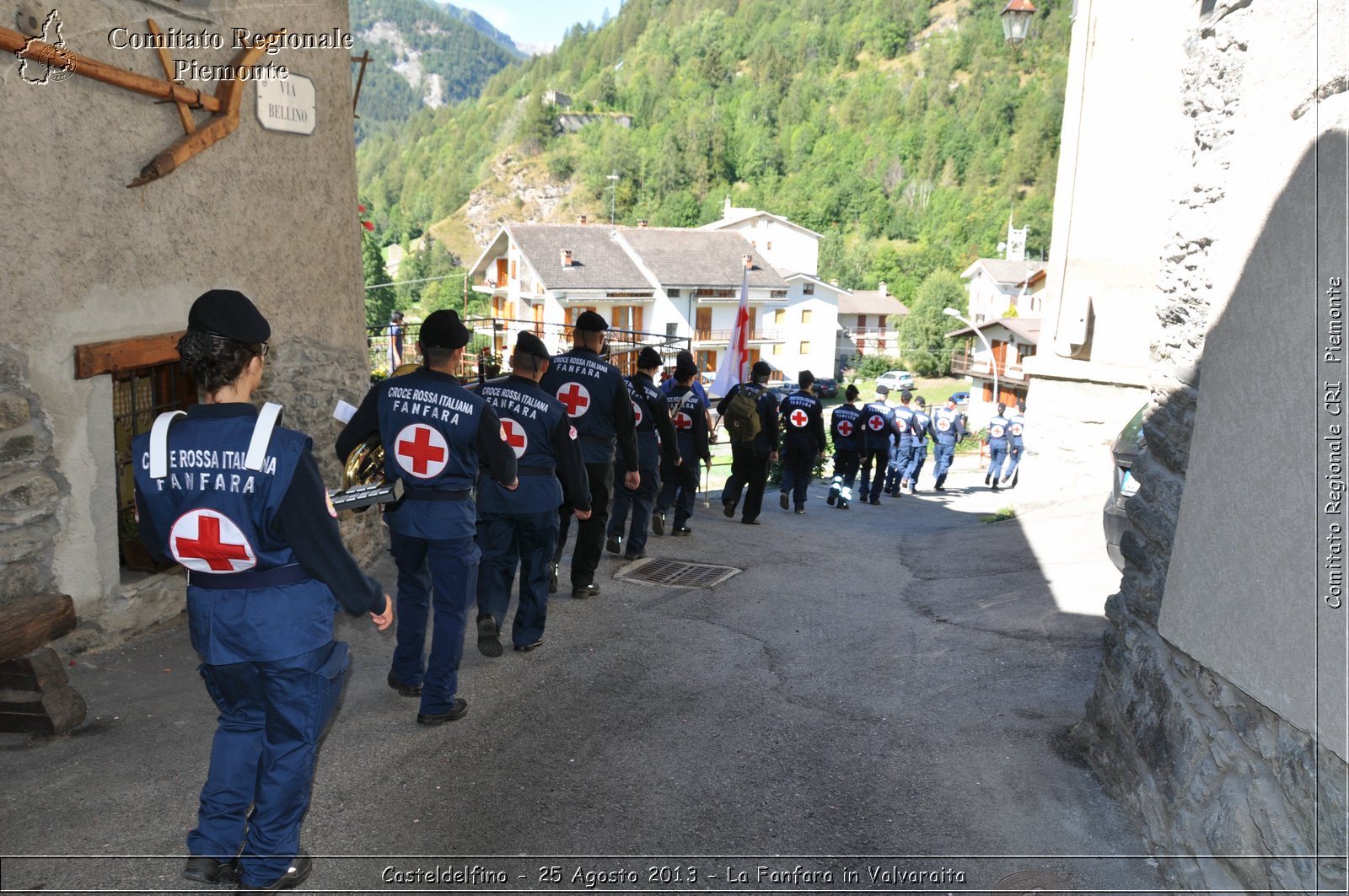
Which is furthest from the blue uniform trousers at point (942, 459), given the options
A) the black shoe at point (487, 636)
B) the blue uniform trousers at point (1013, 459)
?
the black shoe at point (487, 636)

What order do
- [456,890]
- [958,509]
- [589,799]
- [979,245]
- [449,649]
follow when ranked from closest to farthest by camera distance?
[456,890] < [589,799] < [449,649] < [958,509] < [979,245]

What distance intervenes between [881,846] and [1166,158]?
12.2m

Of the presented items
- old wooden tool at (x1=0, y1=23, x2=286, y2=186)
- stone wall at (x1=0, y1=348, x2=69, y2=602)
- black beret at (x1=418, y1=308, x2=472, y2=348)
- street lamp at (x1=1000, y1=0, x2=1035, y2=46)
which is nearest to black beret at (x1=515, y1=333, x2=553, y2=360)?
black beret at (x1=418, y1=308, x2=472, y2=348)

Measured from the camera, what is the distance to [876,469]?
15969mm

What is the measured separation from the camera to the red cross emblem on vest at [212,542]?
10.9 ft

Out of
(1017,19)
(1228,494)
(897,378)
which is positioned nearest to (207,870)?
(1228,494)

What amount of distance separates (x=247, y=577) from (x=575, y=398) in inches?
158

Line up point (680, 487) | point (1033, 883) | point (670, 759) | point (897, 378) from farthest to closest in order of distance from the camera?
1. point (897, 378)
2. point (680, 487)
3. point (670, 759)
4. point (1033, 883)

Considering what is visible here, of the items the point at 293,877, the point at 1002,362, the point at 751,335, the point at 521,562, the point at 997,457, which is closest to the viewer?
the point at 293,877

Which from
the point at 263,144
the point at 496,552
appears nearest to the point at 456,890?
the point at 496,552

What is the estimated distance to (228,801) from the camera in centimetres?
353

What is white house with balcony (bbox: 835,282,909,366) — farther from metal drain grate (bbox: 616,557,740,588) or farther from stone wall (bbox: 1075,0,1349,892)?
stone wall (bbox: 1075,0,1349,892)

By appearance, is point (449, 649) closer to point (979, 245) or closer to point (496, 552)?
point (496, 552)

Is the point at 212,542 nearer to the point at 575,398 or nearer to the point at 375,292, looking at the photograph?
the point at 575,398
